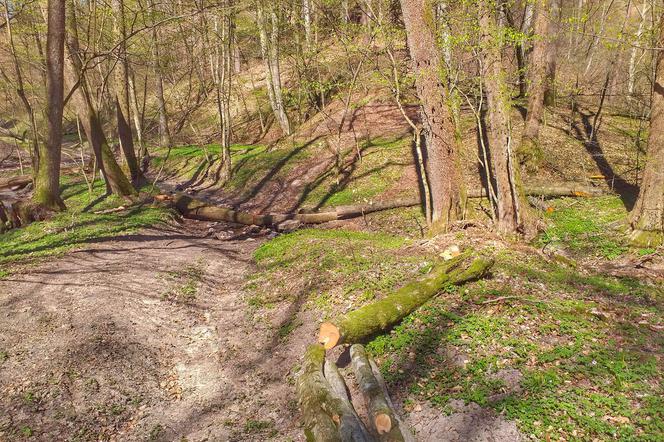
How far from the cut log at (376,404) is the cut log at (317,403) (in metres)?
0.41

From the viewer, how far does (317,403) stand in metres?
5.07

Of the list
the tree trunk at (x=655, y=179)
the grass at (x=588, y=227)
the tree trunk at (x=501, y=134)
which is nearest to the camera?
the tree trunk at (x=655, y=179)

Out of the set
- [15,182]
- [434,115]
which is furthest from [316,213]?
[15,182]

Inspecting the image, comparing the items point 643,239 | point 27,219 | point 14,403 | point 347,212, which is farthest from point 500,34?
point 27,219

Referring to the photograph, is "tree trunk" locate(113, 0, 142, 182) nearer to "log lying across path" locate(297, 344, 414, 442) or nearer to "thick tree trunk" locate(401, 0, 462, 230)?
"thick tree trunk" locate(401, 0, 462, 230)

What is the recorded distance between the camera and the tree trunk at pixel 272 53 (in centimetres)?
2396

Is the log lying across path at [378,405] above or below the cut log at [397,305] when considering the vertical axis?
below

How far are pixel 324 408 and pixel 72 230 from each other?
1203cm

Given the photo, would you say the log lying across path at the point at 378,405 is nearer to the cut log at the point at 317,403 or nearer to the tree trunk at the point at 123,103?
the cut log at the point at 317,403

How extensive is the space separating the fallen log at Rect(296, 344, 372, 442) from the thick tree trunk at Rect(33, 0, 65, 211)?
12006 millimetres

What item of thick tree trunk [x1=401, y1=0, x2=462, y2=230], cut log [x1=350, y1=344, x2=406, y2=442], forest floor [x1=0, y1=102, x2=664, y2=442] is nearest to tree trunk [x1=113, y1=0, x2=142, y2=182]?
forest floor [x1=0, y1=102, x2=664, y2=442]

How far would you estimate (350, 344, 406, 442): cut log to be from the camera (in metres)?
4.53

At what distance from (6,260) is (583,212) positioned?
15443 mm

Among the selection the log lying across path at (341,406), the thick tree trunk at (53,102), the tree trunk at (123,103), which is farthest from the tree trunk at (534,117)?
the tree trunk at (123,103)
